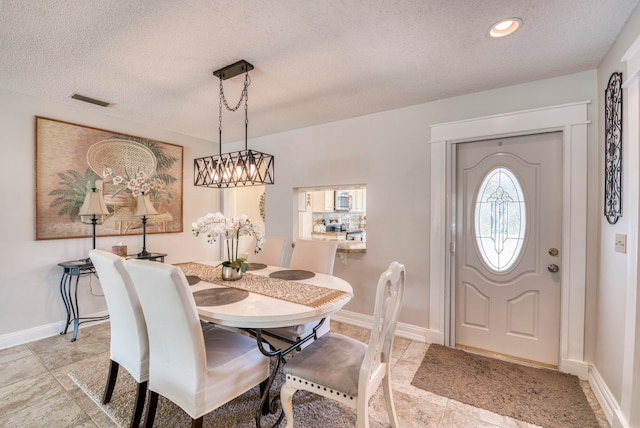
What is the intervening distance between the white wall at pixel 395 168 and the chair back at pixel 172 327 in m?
2.14

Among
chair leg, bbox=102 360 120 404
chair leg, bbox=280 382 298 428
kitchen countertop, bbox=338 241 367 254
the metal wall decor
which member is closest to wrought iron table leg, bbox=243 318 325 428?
chair leg, bbox=280 382 298 428

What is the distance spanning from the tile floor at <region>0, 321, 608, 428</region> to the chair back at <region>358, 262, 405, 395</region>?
508 mm

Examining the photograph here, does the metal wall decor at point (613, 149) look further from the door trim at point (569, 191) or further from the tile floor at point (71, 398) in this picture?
the tile floor at point (71, 398)

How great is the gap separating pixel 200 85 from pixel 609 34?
2.89 meters

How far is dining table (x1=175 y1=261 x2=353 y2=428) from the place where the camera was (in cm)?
154

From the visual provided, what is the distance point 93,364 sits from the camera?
7.80 feet

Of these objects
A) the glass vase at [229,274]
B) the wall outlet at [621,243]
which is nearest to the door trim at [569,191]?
the wall outlet at [621,243]

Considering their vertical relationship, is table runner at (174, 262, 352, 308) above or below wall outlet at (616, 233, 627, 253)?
below

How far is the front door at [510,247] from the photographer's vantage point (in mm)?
2371

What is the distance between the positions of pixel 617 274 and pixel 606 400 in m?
0.80

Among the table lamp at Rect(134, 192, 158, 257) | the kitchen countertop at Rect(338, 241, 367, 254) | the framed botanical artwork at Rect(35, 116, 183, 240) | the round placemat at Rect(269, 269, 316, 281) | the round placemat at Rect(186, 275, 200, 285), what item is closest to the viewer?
the round placemat at Rect(186, 275, 200, 285)

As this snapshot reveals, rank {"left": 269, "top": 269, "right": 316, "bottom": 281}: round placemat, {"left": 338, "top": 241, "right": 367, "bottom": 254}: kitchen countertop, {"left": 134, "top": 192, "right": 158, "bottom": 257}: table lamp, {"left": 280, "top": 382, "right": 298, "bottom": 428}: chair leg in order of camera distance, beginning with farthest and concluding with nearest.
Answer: {"left": 134, "top": 192, "right": 158, "bottom": 257}: table lamp
{"left": 338, "top": 241, "right": 367, "bottom": 254}: kitchen countertop
{"left": 269, "top": 269, "right": 316, "bottom": 281}: round placemat
{"left": 280, "top": 382, "right": 298, "bottom": 428}: chair leg

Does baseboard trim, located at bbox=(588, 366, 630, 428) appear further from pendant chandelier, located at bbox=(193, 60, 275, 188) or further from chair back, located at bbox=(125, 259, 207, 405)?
pendant chandelier, located at bbox=(193, 60, 275, 188)

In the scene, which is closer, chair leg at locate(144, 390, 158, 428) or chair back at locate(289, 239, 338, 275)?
chair leg at locate(144, 390, 158, 428)
